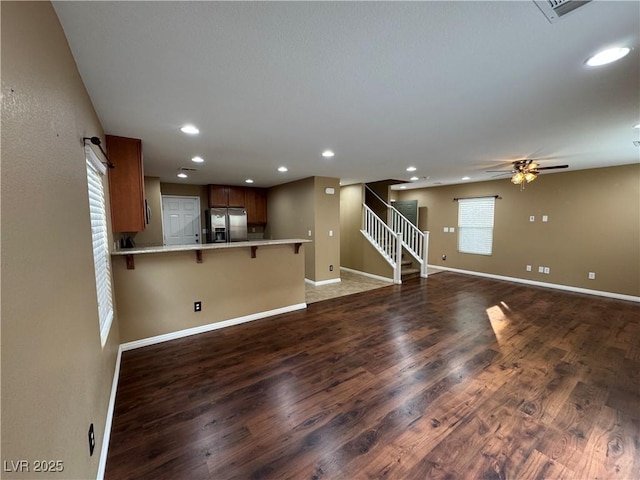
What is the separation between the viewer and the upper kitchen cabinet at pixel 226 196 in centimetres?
661

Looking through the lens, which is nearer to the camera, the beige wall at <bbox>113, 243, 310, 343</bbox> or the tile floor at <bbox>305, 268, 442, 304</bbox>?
the beige wall at <bbox>113, 243, 310, 343</bbox>

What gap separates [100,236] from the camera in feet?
7.21

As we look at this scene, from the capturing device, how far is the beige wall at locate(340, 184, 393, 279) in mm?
6414

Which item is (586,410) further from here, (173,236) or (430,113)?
(173,236)

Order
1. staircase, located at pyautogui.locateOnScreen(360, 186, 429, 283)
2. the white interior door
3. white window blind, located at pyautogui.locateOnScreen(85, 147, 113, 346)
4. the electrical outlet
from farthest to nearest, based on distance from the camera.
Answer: the white interior door → staircase, located at pyautogui.locateOnScreen(360, 186, 429, 283) → white window blind, located at pyautogui.locateOnScreen(85, 147, 113, 346) → the electrical outlet

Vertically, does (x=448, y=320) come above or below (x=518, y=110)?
below

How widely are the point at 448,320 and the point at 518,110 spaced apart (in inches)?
108

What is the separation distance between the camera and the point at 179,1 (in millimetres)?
1103

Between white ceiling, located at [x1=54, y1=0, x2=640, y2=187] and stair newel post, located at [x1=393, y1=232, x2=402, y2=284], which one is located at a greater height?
white ceiling, located at [x1=54, y1=0, x2=640, y2=187]

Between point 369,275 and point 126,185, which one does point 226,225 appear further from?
point 126,185

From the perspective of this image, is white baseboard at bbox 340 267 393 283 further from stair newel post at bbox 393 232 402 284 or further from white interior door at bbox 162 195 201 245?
white interior door at bbox 162 195 201 245

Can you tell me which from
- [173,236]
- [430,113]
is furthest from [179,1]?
[173,236]

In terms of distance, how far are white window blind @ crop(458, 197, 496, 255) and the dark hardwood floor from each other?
307 centimetres

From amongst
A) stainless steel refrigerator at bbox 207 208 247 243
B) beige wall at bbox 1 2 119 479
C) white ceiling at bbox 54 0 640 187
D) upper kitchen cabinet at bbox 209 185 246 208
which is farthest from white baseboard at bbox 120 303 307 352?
upper kitchen cabinet at bbox 209 185 246 208
